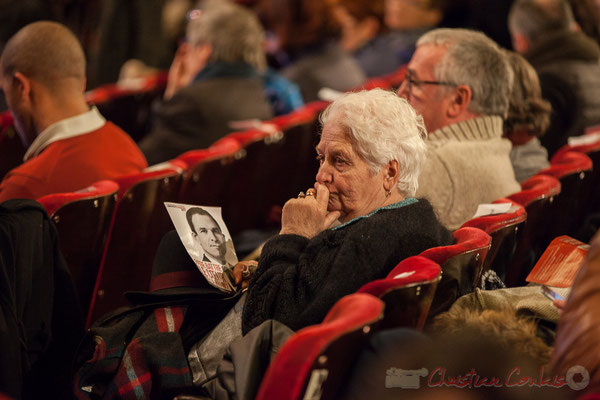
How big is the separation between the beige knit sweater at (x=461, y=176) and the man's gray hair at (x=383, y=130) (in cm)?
39

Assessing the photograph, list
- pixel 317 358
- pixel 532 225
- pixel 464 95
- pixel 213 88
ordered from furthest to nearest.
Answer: pixel 213 88
pixel 464 95
pixel 532 225
pixel 317 358

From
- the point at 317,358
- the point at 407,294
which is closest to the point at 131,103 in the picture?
the point at 407,294

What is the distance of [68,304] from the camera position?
2.17 m

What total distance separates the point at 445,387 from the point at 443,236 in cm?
61

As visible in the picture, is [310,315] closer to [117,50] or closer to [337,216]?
[337,216]

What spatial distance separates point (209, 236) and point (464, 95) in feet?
3.72

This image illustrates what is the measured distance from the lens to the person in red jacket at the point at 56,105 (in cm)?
285

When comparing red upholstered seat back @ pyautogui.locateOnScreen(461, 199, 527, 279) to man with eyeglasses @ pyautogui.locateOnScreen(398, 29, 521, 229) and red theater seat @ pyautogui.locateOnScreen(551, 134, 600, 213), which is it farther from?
red theater seat @ pyautogui.locateOnScreen(551, 134, 600, 213)

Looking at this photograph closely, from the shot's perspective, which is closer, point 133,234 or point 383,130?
point 383,130

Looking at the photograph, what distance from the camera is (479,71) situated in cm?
284

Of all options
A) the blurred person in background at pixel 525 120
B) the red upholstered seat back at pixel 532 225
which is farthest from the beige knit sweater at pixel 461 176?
the blurred person in background at pixel 525 120

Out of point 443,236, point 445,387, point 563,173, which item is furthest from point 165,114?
point 445,387

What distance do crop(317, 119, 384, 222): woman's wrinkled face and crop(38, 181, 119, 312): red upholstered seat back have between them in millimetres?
664

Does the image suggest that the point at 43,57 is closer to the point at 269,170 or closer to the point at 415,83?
the point at 269,170
